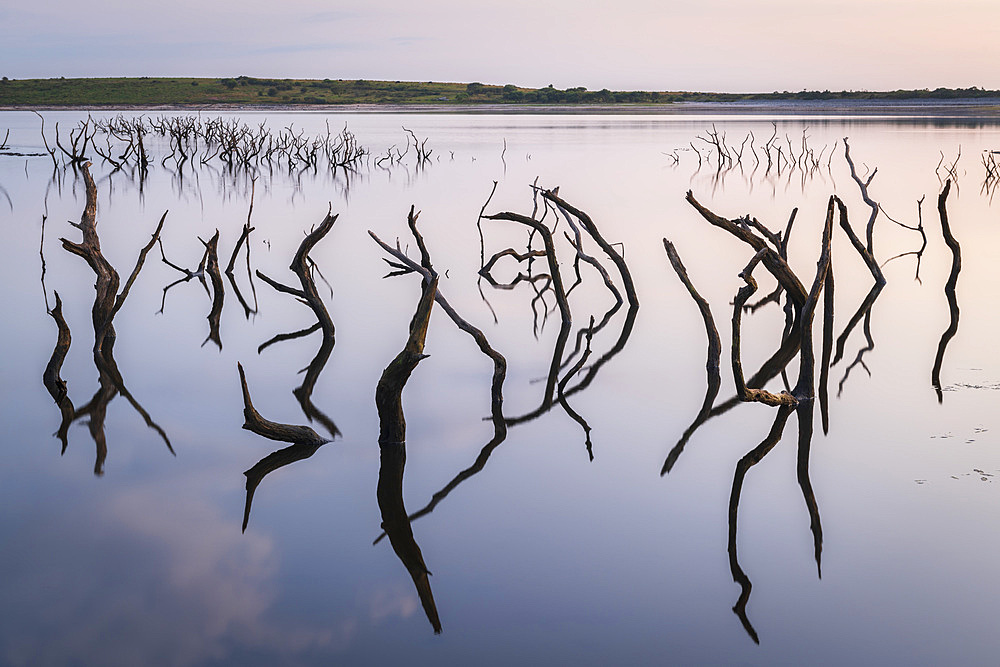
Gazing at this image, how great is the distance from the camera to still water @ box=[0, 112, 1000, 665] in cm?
445

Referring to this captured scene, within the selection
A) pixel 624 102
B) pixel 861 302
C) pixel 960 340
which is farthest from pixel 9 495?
pixel 624 102

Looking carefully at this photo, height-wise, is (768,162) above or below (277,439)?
above

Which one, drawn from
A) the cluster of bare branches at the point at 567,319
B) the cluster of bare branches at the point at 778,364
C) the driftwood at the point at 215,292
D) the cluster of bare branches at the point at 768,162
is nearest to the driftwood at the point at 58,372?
the driftwood at the point at 215,292

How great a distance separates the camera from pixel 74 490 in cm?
598

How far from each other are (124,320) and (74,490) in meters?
4.50

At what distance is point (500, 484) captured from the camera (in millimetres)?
6113

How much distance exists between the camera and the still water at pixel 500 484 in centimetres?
445

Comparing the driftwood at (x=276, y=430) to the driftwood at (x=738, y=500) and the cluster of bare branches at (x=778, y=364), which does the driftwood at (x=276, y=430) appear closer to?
the cluster of bare branches at (x=778, y=364)

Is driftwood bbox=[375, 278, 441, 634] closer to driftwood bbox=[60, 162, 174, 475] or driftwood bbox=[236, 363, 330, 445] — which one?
driftwood bbox=[236, 363, 330, 445]

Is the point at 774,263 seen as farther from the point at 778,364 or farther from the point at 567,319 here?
the point at 567,319

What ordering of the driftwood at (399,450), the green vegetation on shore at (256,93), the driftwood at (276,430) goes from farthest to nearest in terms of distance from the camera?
the green vegetation on shore at (256,93) → the driftwood at (276,430) → the driftwood at (399,450)

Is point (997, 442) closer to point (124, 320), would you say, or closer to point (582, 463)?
point (582, 463)

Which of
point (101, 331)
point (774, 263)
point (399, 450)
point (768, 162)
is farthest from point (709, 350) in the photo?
point (768, 162)

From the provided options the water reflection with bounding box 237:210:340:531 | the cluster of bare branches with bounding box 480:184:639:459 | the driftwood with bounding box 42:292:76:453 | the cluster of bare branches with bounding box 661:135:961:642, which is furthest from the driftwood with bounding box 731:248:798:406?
the driftwood with bounding box 42:292:76:453
